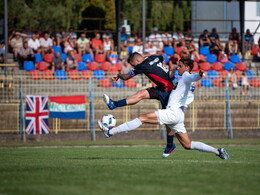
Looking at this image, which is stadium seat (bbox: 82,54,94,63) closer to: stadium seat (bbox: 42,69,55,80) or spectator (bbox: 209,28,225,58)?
stadium seat (bbox: 42,69,55,80)

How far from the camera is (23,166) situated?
855 cm

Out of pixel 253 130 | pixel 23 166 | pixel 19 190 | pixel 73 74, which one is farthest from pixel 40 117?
pixel 19 190

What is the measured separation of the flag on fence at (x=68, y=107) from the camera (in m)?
19.9

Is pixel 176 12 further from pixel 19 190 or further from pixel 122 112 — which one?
pixel 19 190

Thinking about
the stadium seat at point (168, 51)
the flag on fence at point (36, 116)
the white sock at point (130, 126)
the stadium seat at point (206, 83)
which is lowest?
the flag on fence at point (36, 116)

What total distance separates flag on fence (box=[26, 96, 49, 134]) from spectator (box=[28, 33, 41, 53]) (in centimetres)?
563

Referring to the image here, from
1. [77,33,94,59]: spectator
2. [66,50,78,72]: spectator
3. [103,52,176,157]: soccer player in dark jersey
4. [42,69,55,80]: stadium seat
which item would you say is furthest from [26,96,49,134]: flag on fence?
[103,52,176,157]: soccer player in dark jersey

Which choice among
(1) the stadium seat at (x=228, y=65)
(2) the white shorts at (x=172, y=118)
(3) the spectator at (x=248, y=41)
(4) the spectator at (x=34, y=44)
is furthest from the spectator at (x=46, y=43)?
(2) the white shorts at (x=172, y=118)

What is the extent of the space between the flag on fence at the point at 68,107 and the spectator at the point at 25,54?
4444mm

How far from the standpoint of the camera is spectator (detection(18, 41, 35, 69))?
23.4 metres

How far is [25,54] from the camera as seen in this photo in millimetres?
23484

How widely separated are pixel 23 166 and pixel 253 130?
14.5 metres

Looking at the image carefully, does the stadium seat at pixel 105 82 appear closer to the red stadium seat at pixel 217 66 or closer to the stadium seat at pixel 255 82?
the stadium seat at pixel 255 82

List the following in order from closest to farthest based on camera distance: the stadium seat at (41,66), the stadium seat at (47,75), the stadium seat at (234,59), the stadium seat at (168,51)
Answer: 1. the stadium seat at (47,75)
2. the stadium seat at (41,66)
3. the stadium seat at (168,51)
4. the stadium seat at (234,59)
